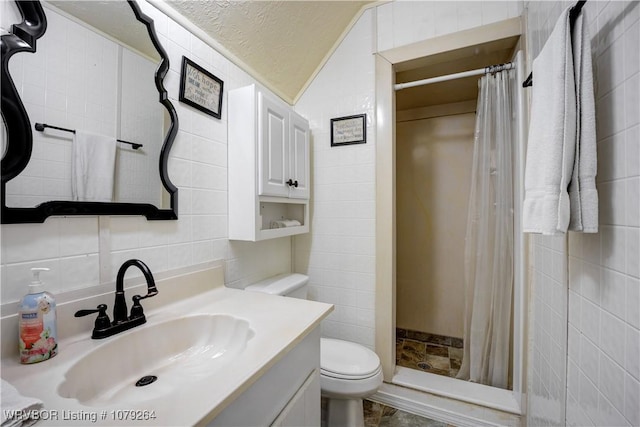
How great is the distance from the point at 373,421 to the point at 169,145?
1.69 m

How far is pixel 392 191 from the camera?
166cm

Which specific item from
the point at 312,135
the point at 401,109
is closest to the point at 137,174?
the point at 312,135

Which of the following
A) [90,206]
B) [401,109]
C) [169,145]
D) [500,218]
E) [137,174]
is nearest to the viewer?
[90,206]

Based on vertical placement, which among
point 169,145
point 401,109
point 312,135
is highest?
point 401,109

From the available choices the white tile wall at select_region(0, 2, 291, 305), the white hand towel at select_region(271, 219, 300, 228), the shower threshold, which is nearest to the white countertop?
the white tile wall at select_region(0, 2, 291, 305)

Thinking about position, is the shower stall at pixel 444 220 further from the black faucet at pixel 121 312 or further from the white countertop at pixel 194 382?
the black faucet at pixel 121 312

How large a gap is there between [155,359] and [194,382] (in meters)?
0.40

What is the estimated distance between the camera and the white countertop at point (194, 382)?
47 cm

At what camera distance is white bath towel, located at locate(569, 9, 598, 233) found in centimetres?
70

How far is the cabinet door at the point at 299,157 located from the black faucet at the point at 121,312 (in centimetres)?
87

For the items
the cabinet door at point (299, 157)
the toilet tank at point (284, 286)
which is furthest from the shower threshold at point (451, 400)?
the cabinet door at point (299, 157)

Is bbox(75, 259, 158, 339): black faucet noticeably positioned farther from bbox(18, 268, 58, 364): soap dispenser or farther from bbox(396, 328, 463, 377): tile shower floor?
bbox(396, 328, 463, 377): tile shower floor

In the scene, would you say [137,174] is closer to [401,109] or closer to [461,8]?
[461,8]

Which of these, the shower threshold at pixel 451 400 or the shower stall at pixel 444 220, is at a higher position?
the shower stall at pixel 444 220
